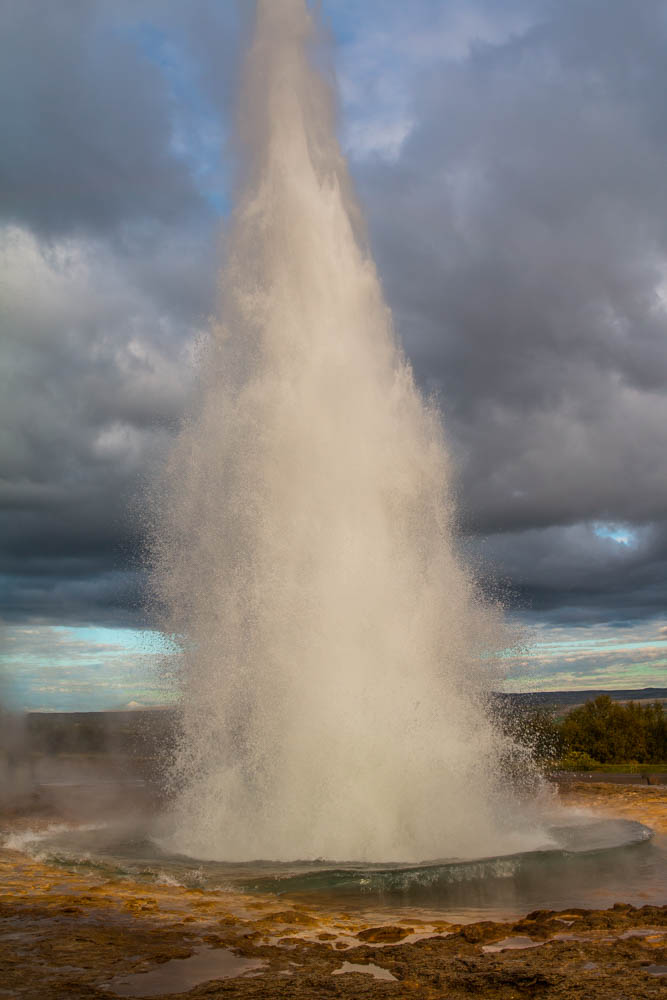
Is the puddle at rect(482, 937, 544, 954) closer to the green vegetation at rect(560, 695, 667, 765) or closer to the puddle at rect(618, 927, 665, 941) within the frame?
the puddle at rect(618, 927, 665, 941)

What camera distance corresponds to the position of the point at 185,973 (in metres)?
6.84

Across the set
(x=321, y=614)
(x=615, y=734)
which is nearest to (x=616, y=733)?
(x=615, y=734)

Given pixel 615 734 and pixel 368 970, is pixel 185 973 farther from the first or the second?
pixel 615 734

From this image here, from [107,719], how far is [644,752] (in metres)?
39.6

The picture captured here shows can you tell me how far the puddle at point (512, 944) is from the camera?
Result: 7.50 metres

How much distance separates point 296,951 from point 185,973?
111 centimetres

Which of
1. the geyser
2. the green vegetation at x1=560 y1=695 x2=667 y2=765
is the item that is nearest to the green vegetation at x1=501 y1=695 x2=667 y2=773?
the green vegetation at x1=560 y1=695 x2=667 y2=765

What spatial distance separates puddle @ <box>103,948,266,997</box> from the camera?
6.40m

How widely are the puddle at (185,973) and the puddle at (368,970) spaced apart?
0.70 m

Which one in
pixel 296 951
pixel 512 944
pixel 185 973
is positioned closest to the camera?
pixel 185 973

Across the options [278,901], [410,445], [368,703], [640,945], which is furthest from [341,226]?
[640,945]

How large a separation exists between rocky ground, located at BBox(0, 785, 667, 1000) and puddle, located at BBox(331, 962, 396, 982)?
0.7 inches

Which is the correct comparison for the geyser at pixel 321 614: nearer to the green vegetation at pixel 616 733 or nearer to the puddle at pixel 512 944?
the puddle at pixel 512 944

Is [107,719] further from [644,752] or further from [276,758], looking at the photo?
[276,758]
